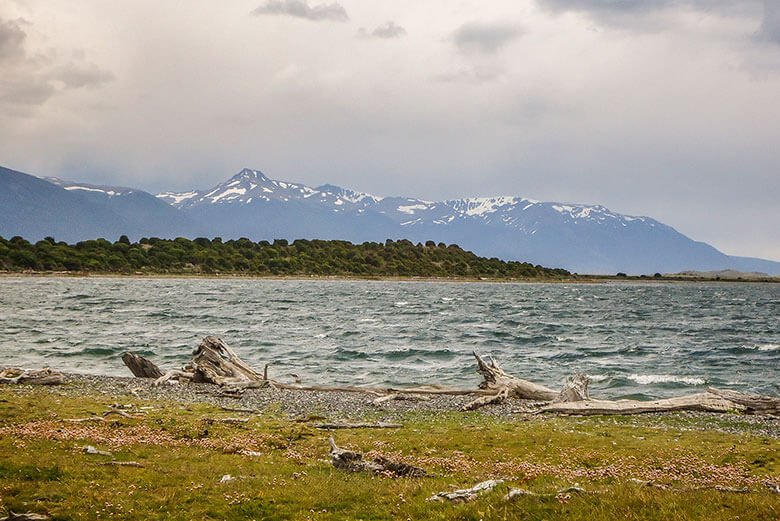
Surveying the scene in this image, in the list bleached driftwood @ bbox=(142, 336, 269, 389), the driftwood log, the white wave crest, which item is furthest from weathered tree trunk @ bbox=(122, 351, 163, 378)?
the white wave crest

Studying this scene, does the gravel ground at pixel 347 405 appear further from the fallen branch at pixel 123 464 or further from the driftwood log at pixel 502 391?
the fallen branch at pixel 123 464

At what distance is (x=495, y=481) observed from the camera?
16297 millimetres

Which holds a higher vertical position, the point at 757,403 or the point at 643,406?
the point at 757,403

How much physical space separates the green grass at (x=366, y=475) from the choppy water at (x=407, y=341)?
17.1 m

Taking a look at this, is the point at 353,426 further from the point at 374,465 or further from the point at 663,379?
the point at 663,379

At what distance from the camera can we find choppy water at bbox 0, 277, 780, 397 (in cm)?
4788

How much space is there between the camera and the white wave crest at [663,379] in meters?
44.2

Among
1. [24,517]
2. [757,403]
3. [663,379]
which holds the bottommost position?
[663,379]

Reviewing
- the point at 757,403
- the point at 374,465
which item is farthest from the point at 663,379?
the point at 374,465

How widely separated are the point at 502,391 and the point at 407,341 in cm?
3445

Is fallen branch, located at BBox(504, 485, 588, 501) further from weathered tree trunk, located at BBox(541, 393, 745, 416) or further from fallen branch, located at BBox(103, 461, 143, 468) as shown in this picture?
weathered tree trunk, located at BBox(541, 393, 745, 416)

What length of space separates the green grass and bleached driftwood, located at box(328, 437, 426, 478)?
1.18 feet

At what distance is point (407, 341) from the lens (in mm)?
68125

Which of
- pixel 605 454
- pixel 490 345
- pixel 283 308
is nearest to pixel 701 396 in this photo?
pixel 605 454
